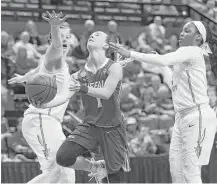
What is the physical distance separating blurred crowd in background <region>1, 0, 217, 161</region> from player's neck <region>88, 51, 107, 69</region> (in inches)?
134

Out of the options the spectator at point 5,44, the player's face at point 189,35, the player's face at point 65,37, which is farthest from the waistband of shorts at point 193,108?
the spectator at point 5,44

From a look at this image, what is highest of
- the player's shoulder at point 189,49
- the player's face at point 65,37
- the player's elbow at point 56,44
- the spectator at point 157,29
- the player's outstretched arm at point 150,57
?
the spectator at point 157,29

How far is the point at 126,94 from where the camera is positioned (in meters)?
12.5

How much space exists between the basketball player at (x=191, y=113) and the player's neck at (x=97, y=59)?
0.86 m

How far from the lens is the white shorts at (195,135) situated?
23.9 feet

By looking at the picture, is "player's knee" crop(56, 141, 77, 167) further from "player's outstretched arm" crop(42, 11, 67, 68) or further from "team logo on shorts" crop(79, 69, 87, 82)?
"player's outstretched arm" crop(42, 11, 67, 68)

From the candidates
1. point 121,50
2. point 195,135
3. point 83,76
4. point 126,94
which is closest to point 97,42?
point 83,76

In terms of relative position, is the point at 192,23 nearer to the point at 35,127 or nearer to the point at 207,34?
the point at 207,34

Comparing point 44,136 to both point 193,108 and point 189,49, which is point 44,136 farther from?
point 189,49

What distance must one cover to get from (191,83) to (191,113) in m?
0.35

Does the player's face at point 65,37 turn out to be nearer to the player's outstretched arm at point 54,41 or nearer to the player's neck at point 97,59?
the player's outstretched arm at point 54,41

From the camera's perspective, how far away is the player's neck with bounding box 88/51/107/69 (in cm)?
737

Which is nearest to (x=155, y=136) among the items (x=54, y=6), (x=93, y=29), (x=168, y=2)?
(x=93, y=29)

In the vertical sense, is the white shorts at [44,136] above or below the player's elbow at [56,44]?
below
